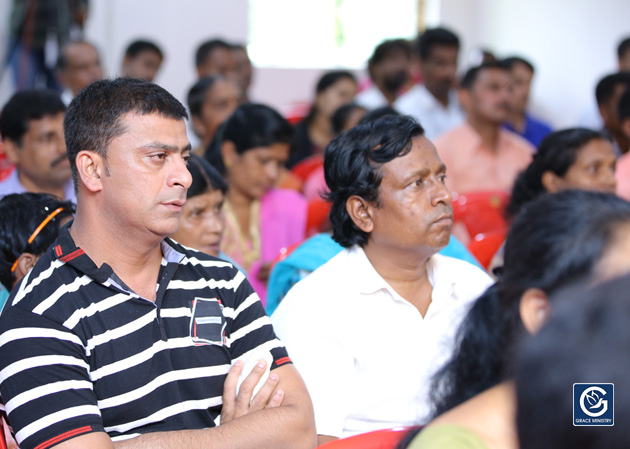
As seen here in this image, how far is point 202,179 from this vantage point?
2248 mm

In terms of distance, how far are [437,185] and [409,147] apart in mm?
128

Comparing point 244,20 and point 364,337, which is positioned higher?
point 244,20

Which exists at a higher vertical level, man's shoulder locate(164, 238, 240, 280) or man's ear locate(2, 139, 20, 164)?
man's ear locate(2, 139, 20, 164)

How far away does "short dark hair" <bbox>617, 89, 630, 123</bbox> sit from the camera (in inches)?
144

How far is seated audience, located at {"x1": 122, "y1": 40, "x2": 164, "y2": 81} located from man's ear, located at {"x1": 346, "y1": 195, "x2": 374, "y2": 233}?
388 centimetres

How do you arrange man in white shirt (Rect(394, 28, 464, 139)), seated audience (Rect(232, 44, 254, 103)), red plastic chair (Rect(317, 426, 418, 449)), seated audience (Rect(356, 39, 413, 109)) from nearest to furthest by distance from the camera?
1. red plastic chair (Rect(317, 426, 418, 449))
2. man in white shirt (Rect(394, 28, 464, 139))
3. seated audience (Rect(232, 44, 254, 103))
4. seated audience (Rect(356, 39, 413, 109))

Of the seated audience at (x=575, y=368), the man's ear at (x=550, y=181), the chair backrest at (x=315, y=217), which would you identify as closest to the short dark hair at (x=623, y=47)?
the man's ear at (x=550, y=181)

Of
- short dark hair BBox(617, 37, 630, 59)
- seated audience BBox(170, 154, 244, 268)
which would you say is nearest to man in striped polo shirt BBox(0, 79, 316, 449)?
seated audience BBox(170, 154, 244, 268)

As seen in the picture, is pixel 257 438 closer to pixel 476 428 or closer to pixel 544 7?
pixel 476 428

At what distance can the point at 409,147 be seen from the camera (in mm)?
1871

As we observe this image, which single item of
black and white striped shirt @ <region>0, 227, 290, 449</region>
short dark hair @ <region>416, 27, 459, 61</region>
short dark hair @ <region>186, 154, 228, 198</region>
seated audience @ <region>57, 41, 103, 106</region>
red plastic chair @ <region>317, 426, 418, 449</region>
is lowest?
red plastic chair @ <region>317, 426, 418, 449</region>

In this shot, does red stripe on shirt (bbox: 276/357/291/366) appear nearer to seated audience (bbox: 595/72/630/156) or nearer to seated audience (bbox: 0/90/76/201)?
seated audience (bbox: 0/90/76/201)

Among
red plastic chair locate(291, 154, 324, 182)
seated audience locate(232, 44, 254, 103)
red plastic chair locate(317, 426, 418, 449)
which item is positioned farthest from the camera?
seated audience locate(232, 44, 254, 103)

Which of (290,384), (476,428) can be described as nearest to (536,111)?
(290,384)
